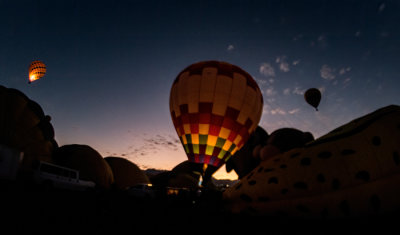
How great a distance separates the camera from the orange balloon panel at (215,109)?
9.91 metres

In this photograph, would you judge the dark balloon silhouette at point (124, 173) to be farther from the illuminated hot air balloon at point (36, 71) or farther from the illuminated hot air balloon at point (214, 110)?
the illuminated hot air balloon at point (214, 110)

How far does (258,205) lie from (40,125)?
10.7 m

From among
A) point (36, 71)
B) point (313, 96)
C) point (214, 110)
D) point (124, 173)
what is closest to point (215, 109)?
point (214, 110)

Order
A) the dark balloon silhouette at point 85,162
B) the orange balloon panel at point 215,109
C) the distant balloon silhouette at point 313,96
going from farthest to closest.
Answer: the dark balloon silhouette at point 85,162, the orange balloon panel at point 215,109, the distant balloon silhouette at point 313,96

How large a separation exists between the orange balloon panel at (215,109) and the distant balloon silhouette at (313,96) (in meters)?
2.41

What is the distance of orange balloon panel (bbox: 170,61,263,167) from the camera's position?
991 cm

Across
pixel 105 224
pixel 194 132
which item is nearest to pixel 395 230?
pixel 105 224

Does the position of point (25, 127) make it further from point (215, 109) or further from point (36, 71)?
point (215, 109)

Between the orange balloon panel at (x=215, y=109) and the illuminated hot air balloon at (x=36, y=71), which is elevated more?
the illuminated hot air balloon at (x=36, y=71)

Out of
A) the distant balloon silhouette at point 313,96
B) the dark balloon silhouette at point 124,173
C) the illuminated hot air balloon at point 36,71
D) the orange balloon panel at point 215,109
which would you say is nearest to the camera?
the distant balloon silhouette at point 313,96

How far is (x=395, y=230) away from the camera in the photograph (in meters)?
2.04

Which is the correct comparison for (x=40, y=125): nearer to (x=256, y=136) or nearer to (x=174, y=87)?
(x=174, y=87)

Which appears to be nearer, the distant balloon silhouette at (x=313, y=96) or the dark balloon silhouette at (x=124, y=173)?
the distant balloon silhouette at (x=313, y=96)

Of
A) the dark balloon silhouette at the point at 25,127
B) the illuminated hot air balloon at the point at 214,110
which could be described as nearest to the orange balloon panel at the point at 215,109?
the illuminated hot air balloon at the point at 214,110
